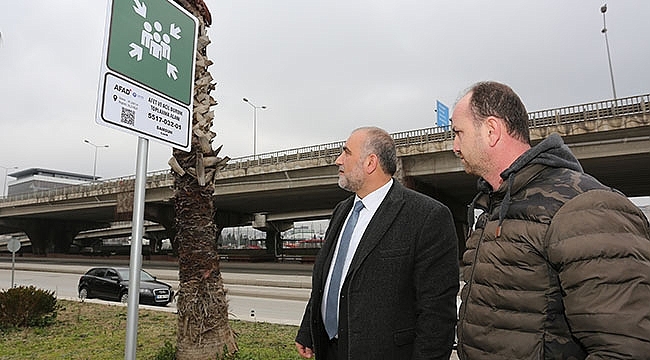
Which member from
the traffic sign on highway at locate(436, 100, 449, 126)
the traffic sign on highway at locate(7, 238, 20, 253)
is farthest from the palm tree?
the traffic sign on highway at locate(436, 100, 449, 126)

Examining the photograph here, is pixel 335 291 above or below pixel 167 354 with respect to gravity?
above

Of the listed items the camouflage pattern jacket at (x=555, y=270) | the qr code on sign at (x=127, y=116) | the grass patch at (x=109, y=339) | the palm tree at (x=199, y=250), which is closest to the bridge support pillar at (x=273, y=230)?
the grass patch at (x=109, y=339)

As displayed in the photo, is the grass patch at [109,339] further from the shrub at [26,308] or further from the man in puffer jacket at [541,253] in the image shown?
the man in puffer jacket at [541,253]

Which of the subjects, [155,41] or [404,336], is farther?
[404,336]

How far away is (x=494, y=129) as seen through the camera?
197 cm

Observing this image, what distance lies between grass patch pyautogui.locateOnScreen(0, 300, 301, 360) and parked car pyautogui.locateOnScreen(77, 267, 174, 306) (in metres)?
3.88

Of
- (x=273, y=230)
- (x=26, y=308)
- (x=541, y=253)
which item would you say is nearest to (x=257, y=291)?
(x=26, y=308)

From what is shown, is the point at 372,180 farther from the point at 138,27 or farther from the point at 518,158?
the point at 138,27

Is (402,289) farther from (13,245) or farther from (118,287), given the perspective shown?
(13,245)

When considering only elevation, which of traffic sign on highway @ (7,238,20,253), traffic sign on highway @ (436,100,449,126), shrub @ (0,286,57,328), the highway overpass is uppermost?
traffic sign on highway @ (436,100,449,126)

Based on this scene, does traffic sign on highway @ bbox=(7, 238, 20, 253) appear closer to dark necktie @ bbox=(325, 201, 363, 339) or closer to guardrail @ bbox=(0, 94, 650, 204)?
guardrail @ bbox=(0, 94, 650, 204)

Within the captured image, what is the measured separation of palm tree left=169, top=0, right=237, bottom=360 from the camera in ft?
18.0

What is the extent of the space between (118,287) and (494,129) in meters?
15.9

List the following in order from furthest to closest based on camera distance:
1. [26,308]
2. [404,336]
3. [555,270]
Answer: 1. [26,308]
2. [404,336]
3. [555,270]
